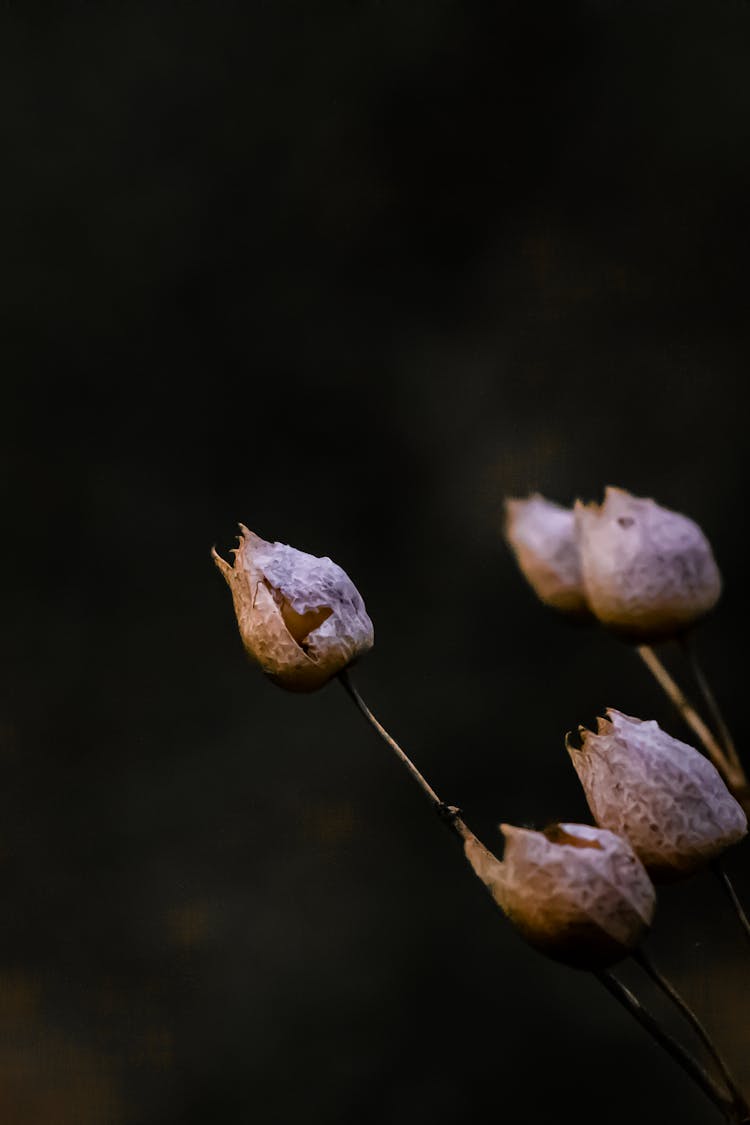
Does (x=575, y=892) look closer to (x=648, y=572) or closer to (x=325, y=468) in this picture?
(x=648, y=572)

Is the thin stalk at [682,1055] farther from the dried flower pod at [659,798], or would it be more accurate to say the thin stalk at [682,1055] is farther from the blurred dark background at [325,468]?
the blurred dark background at [325,468]

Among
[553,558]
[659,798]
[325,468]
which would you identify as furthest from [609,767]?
[325,468]

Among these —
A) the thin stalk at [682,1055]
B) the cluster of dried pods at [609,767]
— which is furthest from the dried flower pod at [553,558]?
the thin stalk at [682,1055]

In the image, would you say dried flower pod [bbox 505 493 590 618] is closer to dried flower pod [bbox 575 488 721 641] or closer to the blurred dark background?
dried flower pod [bbox 575 488 721 641]

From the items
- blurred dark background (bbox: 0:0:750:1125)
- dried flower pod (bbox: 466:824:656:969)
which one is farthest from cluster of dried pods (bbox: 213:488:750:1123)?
blurred dark background (bbox: 0:0:750:1125)

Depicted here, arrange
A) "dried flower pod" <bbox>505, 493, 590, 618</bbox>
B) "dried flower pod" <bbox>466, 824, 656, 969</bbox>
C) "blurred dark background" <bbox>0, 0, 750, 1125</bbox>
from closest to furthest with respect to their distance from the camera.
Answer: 1. "dried flower pod" <bbox>466, 824, 656, 969</bbox>
2. "dried flower pod" <bbox>505, 493, 590, 618</bbox>
3. "blurred dark background" <bbox>0, 0, 750, 1125</bbox>

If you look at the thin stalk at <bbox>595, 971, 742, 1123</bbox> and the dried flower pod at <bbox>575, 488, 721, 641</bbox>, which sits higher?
the dried flower pod at <bbox>575, 488, 721, 641</bbox>

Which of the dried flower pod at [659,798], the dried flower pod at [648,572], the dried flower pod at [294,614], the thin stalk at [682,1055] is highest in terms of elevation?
the dried flower pod at [294,614]
